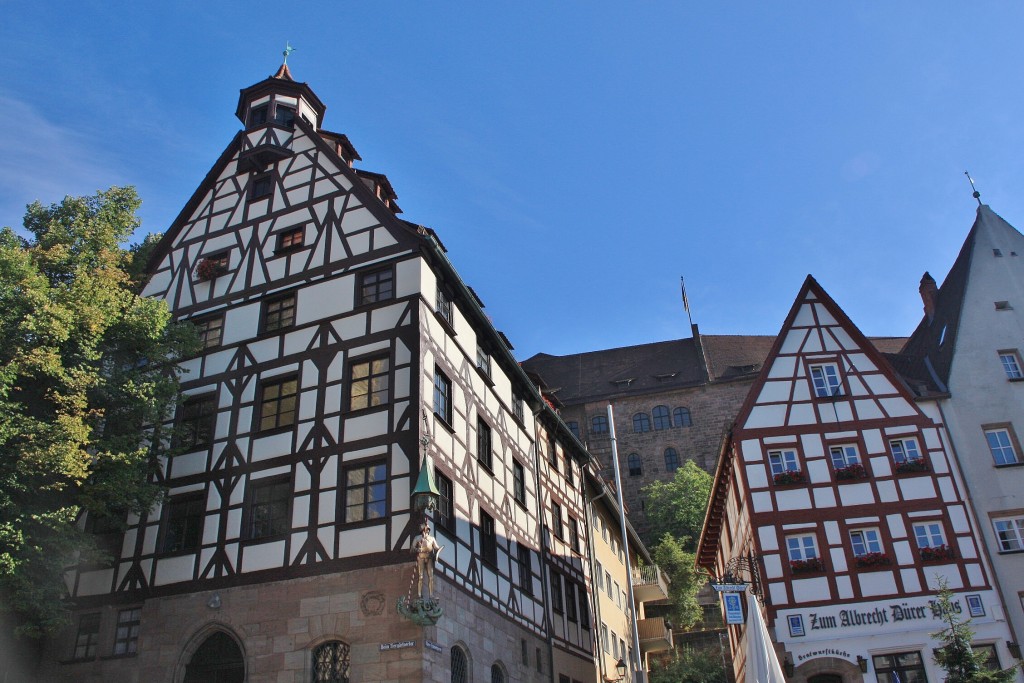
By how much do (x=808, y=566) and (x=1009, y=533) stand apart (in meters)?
5.55

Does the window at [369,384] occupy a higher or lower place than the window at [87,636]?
higher

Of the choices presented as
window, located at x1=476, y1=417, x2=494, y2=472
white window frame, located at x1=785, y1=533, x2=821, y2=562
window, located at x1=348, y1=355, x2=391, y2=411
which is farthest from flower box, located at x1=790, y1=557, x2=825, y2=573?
window, located at x1=348, y1=355, x2=391, y2=411

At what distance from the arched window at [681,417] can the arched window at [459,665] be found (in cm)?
5254

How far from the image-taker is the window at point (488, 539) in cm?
2114

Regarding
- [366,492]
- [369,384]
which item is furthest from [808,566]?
[369,384]

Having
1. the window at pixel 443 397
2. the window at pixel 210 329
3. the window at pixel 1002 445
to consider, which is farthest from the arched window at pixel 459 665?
the window at pixel 1002 445

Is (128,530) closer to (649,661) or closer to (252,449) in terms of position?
(252,449)

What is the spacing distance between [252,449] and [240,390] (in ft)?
Answer: 5.66

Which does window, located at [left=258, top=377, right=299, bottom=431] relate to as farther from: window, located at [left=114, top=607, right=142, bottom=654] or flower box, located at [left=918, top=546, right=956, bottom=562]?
flower box, located at [left=918, top=546, right=956, bottom=562]

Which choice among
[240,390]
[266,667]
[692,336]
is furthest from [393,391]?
[692,336]

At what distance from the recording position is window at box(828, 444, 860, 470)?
2642 centimetres

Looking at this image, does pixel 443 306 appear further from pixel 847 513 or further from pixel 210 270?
pixel 847 513

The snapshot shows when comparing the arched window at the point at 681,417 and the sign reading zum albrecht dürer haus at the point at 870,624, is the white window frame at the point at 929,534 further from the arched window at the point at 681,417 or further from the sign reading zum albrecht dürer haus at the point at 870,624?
the arched window at the point at 681,417

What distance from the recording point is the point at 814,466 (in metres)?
26.4
